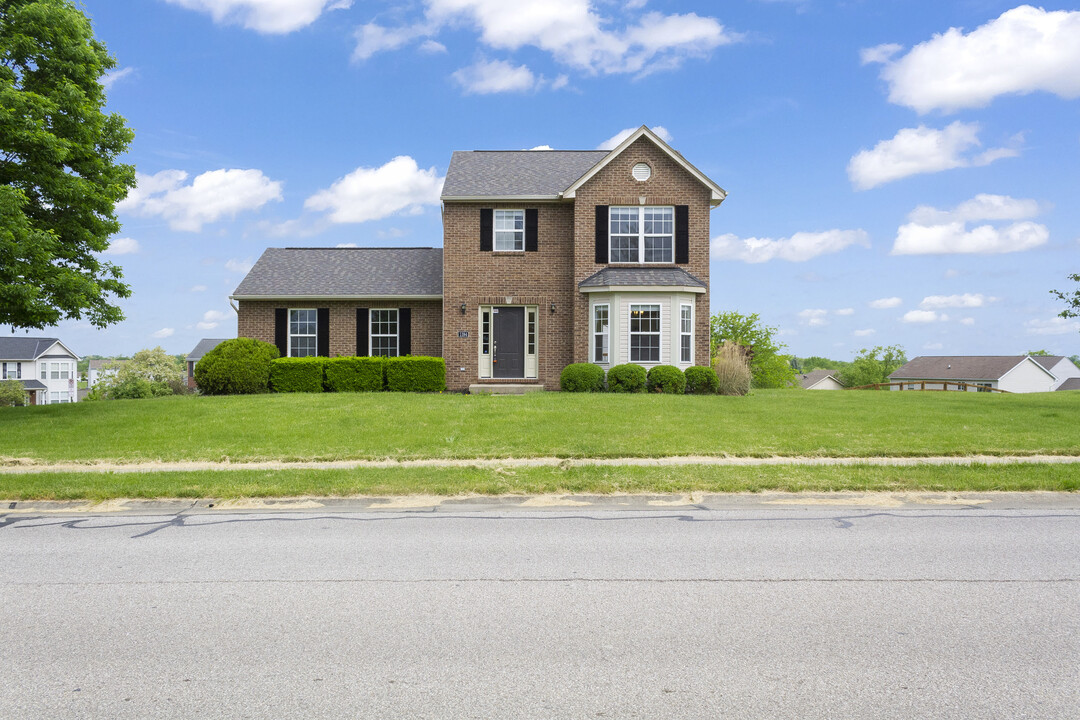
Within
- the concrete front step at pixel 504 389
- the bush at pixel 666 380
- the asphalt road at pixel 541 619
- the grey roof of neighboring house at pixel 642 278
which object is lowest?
the asphalt road at pixel 541 619

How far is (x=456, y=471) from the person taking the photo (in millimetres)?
9898

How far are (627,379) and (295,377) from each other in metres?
10.1

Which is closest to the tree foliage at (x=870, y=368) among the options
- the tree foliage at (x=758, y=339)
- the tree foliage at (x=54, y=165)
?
the tree foliage at (x=758, y=339)

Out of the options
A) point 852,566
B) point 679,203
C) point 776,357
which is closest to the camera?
point 852,566

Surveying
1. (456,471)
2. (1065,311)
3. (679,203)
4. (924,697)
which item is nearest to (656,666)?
(924,697)

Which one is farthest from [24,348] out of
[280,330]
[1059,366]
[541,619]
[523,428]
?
[1059,366]

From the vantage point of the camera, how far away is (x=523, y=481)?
9305 mm

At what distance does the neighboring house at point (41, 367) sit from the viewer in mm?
59938

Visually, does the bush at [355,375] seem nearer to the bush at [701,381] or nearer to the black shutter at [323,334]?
the black shutter at [323,334]

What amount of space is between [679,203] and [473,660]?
20233 millimetres

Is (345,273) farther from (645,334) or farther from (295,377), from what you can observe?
(645,334)

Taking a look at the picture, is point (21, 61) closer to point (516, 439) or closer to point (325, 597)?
point (516, 439)

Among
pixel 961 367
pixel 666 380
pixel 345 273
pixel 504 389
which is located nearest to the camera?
pixel 666 380

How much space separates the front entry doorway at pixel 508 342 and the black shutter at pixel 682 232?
543 centimetres
